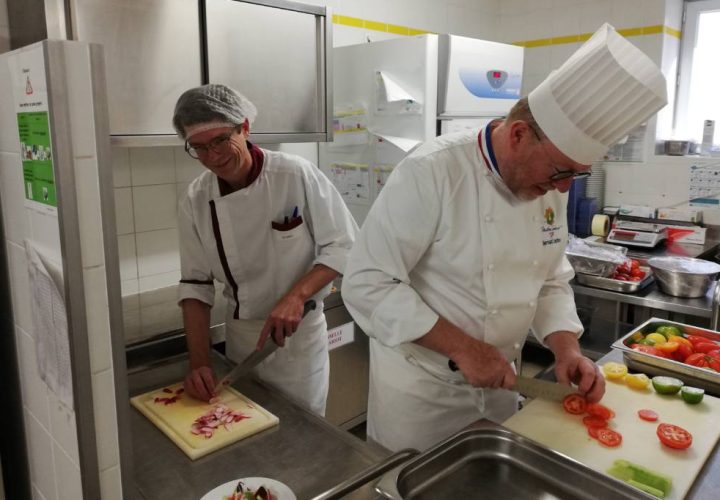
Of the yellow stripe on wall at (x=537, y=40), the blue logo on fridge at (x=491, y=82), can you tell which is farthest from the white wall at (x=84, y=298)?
the yellow stripe on wall at (x=537, y=40)

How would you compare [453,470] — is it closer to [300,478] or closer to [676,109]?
[300,478]

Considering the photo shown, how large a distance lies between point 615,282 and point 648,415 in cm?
147

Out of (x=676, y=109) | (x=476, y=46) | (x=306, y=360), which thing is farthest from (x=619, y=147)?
(x=306, y=360)

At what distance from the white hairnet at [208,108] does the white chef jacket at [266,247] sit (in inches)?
7.9

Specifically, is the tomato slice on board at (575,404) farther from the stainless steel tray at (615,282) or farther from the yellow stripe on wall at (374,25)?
the yellow stripe on wall at (374,25)

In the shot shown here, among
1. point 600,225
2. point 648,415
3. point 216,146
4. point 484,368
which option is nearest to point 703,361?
point 648,415

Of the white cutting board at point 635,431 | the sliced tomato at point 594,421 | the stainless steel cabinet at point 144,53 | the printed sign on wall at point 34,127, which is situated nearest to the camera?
the printed sign on wall at point 34,127

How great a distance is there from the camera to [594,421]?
126 cm

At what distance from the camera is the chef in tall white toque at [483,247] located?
3.81 ft

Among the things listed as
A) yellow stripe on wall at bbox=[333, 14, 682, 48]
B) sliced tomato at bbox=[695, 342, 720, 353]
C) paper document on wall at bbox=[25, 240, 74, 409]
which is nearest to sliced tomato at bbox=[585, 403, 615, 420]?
sliced tomato at bbox=[695, 342, 720, 353]

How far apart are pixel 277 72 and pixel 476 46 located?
1.03 meters

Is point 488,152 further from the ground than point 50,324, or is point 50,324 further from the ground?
point 488,152

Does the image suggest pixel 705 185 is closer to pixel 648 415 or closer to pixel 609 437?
pixel 648 415

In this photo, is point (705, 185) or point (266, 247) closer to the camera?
point (266, 247)
